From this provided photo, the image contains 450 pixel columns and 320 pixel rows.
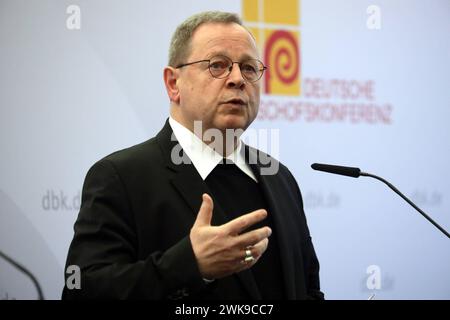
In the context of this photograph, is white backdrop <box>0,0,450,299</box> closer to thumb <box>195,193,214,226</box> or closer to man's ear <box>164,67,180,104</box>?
man's ear <box>164,67,180,104</box>

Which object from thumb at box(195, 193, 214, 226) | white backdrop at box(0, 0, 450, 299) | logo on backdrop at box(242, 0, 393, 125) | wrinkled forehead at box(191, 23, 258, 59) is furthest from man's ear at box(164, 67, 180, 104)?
logo on backdrop at box(242, 0, 393, 125)

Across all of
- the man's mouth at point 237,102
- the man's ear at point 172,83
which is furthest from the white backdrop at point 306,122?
the man's mouth at point 237,102

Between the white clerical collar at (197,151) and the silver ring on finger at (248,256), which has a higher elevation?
the white clerical collar at (197,151)

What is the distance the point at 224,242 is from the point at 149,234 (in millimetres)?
341

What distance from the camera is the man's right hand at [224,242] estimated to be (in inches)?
60.3

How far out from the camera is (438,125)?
12.6 ft

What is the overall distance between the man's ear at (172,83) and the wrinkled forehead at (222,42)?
0.12 m

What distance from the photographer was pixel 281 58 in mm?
3451

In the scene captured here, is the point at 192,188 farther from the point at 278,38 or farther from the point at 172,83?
the point at 278,38

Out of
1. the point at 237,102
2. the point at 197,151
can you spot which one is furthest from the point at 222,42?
the point at 197,151

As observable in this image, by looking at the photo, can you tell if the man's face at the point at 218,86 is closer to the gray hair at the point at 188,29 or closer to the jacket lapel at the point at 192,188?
the gray hair at the point at 188,29

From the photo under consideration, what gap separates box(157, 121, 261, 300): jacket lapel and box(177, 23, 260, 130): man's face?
159 mm
